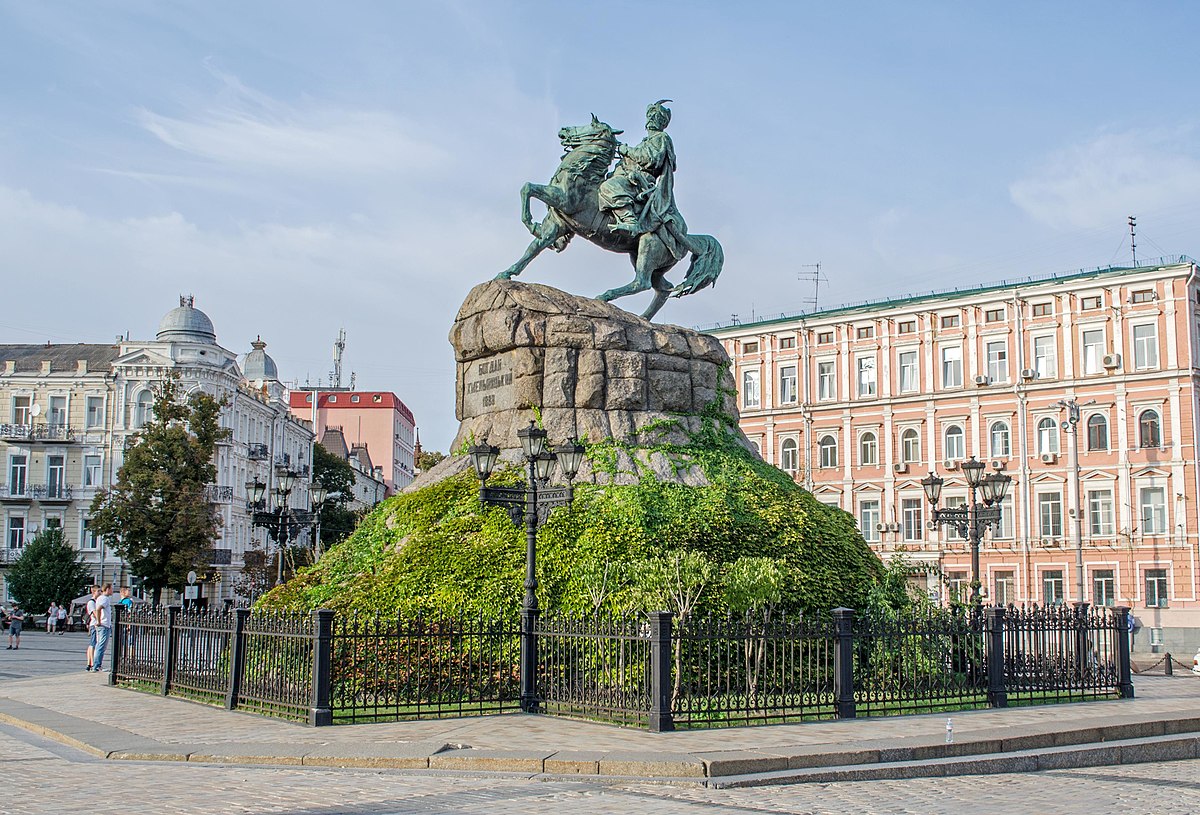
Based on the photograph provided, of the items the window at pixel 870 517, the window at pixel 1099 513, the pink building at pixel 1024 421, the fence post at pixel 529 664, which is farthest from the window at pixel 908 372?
the fence post at pixel 529 664

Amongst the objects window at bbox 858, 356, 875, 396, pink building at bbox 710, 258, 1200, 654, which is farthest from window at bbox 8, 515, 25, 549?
window at bbox 858, 356, 875, 396

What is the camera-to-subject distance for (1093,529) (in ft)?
161

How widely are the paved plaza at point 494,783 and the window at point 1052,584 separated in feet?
123

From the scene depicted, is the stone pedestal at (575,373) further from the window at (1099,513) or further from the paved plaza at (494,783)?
the window at (1099,513)

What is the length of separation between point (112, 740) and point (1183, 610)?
133 ft

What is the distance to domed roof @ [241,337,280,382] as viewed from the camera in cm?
7856

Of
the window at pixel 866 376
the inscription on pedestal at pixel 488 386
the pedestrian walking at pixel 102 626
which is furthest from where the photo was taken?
the window at pixel 866 376

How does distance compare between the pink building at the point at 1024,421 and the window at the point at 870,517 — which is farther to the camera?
the window at the point at 870,517

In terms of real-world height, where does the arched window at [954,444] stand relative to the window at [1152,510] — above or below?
above

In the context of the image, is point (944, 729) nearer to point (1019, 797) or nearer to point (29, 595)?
point (1019, 797)

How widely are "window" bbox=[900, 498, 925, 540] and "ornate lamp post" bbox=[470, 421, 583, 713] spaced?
39.7m

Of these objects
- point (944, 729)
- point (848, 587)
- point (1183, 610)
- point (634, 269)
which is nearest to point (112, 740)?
point (944, 729)

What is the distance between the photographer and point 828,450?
56906 mm

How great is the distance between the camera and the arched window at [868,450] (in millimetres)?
55406
